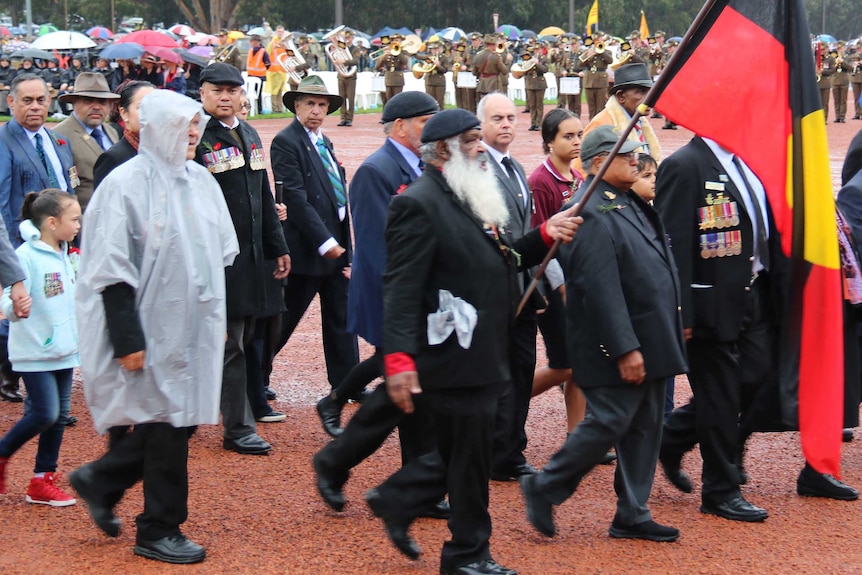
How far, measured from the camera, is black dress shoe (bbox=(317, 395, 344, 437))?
670 cm

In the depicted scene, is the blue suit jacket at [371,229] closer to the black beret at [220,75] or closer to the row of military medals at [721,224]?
the black beret at [220,75]

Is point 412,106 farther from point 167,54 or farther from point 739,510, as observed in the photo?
point 167,54

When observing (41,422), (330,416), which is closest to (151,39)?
Answer: (330,416)

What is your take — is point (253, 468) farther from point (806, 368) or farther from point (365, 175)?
point (806, 368)

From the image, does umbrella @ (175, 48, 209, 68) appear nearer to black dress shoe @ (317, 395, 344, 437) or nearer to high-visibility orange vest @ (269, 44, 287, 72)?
high-visibility orange vest @ (269, 44, 287, 72)

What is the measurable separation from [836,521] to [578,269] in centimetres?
172

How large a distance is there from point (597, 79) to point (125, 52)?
10.9m

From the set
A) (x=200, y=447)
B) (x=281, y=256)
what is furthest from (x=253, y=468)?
(x=281, y=256)

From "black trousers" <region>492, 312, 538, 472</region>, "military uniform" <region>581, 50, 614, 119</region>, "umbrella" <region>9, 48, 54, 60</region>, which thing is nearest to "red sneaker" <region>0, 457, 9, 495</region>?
"black trousers" <region>492, 312, 538, 472</region>

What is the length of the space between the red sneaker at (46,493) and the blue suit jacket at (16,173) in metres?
2.24

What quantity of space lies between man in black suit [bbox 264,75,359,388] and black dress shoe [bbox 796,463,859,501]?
2678 millimetres

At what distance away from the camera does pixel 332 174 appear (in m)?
7.43

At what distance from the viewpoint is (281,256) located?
22.2 ft

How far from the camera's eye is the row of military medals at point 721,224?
219 inches
